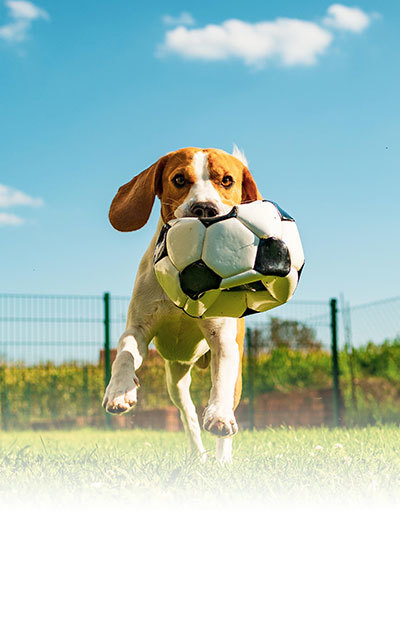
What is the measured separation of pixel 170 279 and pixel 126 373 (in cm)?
63

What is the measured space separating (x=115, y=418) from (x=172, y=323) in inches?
289

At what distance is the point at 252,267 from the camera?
10.4 ft

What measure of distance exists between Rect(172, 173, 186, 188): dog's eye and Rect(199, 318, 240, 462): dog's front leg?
83 centimetres

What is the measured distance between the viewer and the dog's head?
140 inches

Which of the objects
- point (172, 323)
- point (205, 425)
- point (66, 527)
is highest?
point (172, 323)

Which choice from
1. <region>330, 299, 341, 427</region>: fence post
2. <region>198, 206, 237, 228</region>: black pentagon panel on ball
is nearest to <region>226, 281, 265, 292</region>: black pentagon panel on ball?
<region>198, 206, 237, 228</region>: black pentagon panel on ball

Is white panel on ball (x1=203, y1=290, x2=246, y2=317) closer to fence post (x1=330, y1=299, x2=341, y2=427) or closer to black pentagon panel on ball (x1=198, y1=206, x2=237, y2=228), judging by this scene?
black pentagon panel on ball (x1=198, y1=206, x2=237, y2=228)

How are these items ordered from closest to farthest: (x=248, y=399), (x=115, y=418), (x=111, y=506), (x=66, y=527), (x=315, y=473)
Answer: (x=66, y=527) → (x=111, y=506) → (x=315, y=473) → (x=115, y=418) → (x=248, y=399)

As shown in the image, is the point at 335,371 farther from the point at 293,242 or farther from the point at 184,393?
the point at 293,242

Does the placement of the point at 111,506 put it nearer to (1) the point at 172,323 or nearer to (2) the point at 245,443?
(1) the point at 172,323

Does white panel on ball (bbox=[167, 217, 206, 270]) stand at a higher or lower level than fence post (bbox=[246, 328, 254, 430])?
higher

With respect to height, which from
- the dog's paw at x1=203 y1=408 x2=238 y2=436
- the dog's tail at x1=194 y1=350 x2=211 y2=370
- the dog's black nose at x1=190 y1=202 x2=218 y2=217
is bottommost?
the dog's paw at x1=203 y1=408 x2=238 y2=436

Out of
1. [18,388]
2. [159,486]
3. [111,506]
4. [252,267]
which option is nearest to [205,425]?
[159,486]

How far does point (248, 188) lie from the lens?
4180 millimetres
